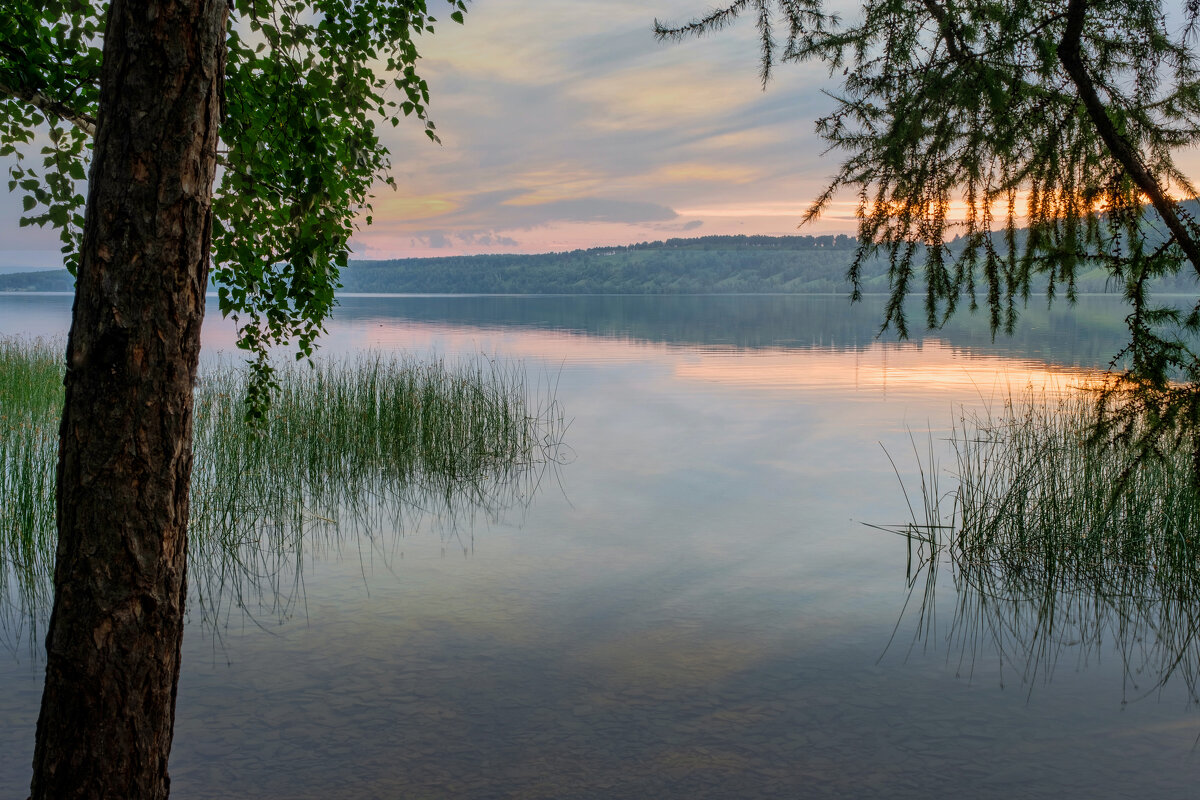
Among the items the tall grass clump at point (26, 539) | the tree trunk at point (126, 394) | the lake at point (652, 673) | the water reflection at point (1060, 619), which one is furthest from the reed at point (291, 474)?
the water reflection at point (1060, 619)

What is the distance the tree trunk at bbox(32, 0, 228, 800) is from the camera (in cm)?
228

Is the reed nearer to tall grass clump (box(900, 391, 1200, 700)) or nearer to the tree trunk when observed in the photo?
the tree trunk

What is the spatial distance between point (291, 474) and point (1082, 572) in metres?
5.77

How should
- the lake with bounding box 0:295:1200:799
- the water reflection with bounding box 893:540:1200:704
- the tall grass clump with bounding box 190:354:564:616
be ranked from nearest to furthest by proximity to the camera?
the lake with bounding box 0:295:1200:799 → the water reflection with bounding box 893:540:1200:704 → the tall grass clump with bounding box 190:354:564:616

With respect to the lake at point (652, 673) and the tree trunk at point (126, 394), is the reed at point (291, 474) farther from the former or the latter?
the tree trunk at point (126, 394)

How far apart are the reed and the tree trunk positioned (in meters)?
2.67

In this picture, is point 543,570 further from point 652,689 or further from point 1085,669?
point 1085,669

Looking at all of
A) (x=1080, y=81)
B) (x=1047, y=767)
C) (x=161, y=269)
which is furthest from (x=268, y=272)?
(x=1047, y=767)

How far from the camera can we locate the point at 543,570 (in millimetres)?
5984

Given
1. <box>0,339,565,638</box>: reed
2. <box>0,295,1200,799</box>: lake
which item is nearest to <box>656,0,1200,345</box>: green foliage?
<box>0,295,1200,799</box>: lake

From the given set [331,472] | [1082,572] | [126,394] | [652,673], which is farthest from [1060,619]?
[331,472]

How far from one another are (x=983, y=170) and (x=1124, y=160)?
48 cm

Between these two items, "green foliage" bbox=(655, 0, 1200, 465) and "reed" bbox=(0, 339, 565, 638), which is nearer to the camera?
"green foliage" bbox=(655, 0, 1200, 465)

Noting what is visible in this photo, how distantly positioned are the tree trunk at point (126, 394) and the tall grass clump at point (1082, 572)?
381cm
